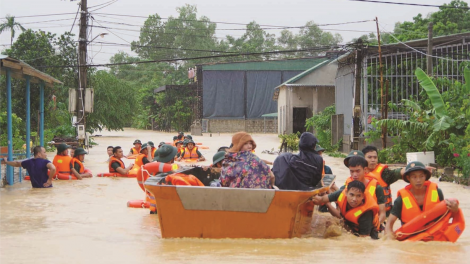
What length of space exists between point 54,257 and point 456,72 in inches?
815

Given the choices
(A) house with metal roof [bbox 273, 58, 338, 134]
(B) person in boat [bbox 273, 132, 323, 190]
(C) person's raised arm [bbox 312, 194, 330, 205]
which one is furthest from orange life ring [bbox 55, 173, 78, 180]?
Answer: (A) house with metal roof [bbox 273, 58, 338, 134]

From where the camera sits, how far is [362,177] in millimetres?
7777

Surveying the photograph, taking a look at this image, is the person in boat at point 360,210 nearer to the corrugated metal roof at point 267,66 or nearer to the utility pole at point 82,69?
the utility pole at point 82,69

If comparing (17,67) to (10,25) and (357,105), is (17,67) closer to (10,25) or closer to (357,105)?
(357,105)

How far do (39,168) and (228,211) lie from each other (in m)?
7.56

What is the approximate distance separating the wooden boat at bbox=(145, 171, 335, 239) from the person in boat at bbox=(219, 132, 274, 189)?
14.8 inches

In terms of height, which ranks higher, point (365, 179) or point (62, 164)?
point (365, 179)

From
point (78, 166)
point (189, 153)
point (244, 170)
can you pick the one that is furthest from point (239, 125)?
point (244, 170)

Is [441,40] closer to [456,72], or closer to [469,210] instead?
[456,72]

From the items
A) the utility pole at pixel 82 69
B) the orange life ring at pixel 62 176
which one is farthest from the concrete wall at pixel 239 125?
the orange life ring at pixel 62 176

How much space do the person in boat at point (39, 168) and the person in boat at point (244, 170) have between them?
22.8 ft

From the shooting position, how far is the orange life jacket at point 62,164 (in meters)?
15.5

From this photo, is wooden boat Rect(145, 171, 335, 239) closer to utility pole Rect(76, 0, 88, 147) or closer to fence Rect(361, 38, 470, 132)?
fence Rect(361, 38, 470, 132)

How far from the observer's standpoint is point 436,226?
6957 mm
